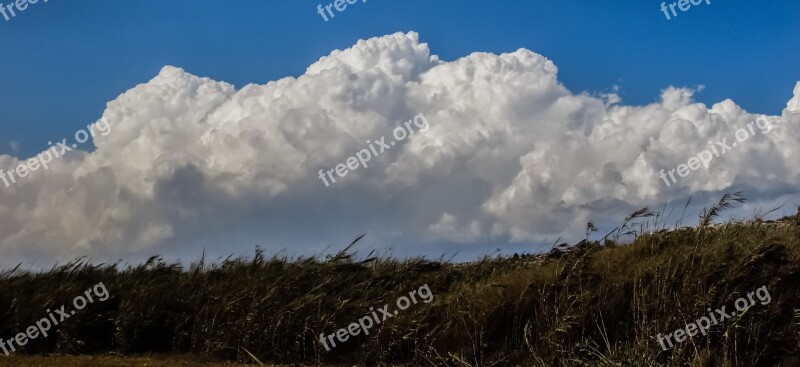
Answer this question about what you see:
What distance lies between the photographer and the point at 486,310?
9258 millimetres

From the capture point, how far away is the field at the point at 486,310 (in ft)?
28.6

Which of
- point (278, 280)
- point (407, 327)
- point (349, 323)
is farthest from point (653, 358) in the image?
point (278, 280)

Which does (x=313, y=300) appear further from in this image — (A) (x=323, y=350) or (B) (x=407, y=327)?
(B) (x=407, y=327)

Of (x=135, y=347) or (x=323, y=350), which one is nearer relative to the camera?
(x=323, y=350)

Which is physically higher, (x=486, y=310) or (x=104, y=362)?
(x=104, y=362)

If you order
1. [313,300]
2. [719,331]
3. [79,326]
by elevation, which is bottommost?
[719,331]

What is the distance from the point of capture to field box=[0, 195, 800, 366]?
28.6 ft

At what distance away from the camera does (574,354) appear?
862cm

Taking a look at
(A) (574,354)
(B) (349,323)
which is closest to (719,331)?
(A) (574,354)

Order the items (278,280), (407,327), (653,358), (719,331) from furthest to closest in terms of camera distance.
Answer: (278,280) < (407,327) < (719,331) < (653,358)

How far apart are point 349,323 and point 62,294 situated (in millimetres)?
4526

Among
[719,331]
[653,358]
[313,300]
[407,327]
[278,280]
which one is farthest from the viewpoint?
[278,280]

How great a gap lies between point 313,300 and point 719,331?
16.3 ft

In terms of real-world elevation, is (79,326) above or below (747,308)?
above
